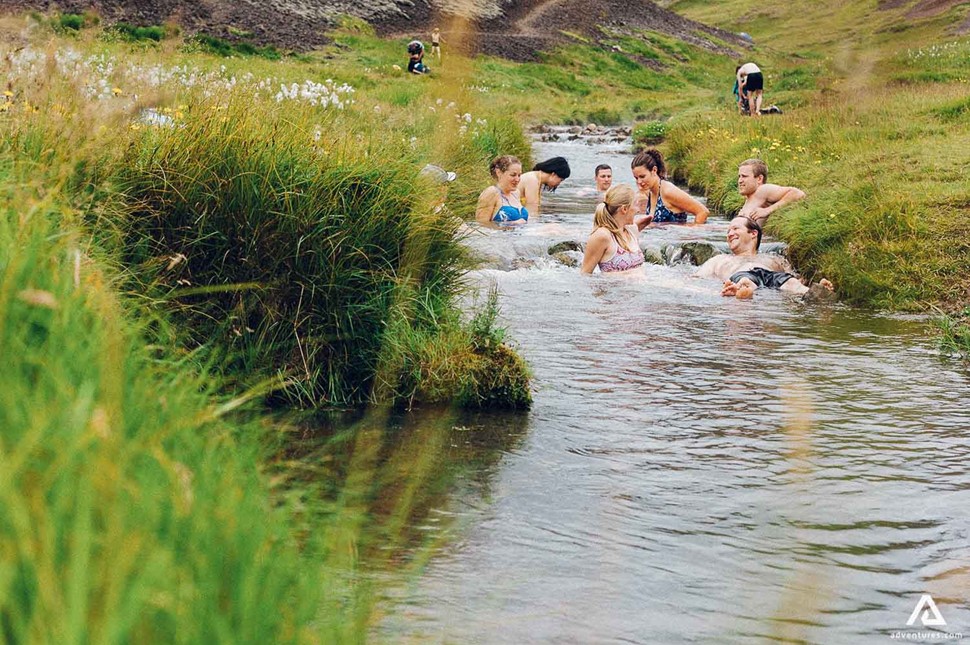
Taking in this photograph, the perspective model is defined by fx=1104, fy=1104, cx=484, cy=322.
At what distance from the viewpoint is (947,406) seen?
22.8 ft

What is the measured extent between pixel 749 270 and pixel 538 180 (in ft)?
19.2

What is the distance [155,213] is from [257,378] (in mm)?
1039

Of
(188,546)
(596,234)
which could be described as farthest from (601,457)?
(596,234)

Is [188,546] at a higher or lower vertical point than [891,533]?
higher

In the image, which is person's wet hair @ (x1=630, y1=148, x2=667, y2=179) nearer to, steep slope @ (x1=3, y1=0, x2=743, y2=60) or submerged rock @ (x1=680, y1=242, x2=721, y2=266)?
submerged rock @ (x1=680, y1=242, x2=721, y2=266)

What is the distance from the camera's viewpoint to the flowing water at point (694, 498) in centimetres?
388

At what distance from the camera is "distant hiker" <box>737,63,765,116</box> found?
26.0 meters

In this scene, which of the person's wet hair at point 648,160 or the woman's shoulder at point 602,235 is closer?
the woman's shoulder at point 602,235

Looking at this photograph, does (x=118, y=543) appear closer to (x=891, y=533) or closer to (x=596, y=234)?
(x=891, y=533)

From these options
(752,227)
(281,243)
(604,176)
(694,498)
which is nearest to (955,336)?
(752,227)

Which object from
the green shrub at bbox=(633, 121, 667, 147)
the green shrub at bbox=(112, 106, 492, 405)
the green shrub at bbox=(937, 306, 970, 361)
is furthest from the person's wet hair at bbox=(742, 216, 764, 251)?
the green shrub at bbox=(633, 121, 667, 147)

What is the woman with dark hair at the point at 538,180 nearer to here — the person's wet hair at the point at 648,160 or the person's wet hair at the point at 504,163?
the person's wet hair at the point at 504,163

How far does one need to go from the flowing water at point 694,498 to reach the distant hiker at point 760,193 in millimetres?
5237

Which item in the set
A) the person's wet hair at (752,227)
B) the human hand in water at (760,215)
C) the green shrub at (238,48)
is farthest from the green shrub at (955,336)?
the green shrub at (238,48)
